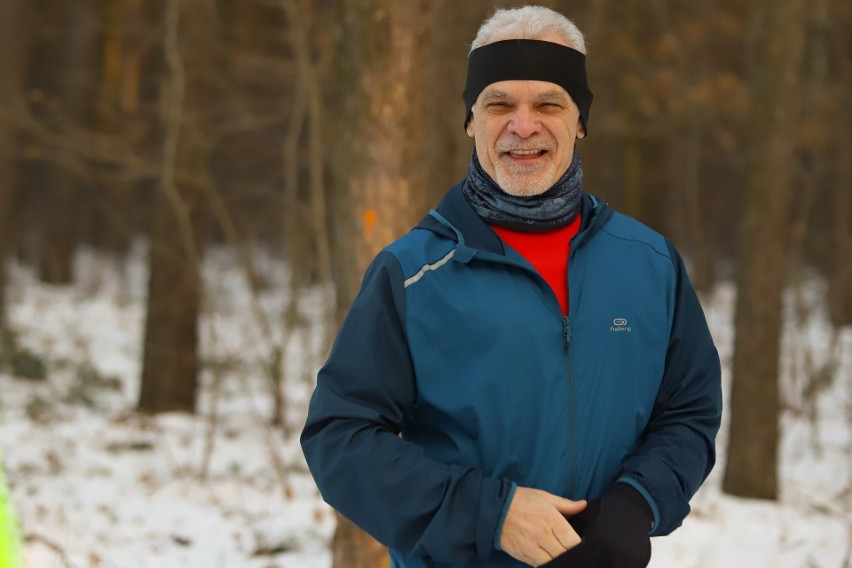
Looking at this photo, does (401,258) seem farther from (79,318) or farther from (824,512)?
(79,318)

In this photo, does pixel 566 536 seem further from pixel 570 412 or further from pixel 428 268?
pixel 428 268

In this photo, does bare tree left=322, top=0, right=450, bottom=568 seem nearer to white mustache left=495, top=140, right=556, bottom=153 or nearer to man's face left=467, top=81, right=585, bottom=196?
man's face left=467, top=81, right=585, bottom=196

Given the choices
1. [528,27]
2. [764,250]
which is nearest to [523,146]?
[528,27]

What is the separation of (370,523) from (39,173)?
83.0 feet

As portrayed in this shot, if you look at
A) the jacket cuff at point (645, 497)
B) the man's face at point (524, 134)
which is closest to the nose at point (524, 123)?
the man's face at point (524, 134)

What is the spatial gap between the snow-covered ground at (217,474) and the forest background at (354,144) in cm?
43

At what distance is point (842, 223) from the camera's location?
16.3 m

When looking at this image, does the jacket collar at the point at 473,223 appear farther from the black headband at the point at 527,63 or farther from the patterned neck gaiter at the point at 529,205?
the black headband at the point at 527,63

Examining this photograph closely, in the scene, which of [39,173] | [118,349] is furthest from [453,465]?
[39,173]

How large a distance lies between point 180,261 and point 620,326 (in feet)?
29.9

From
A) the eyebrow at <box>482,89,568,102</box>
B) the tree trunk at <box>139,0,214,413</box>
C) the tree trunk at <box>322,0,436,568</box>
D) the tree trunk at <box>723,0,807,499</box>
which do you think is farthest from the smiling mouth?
the tree trunk at <box>139,0,214,413</box>

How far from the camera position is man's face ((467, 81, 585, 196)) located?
95.4 inches

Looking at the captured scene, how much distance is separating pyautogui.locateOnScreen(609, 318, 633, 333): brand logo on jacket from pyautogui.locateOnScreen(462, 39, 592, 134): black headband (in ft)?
1.80

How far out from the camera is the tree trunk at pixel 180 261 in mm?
10656
